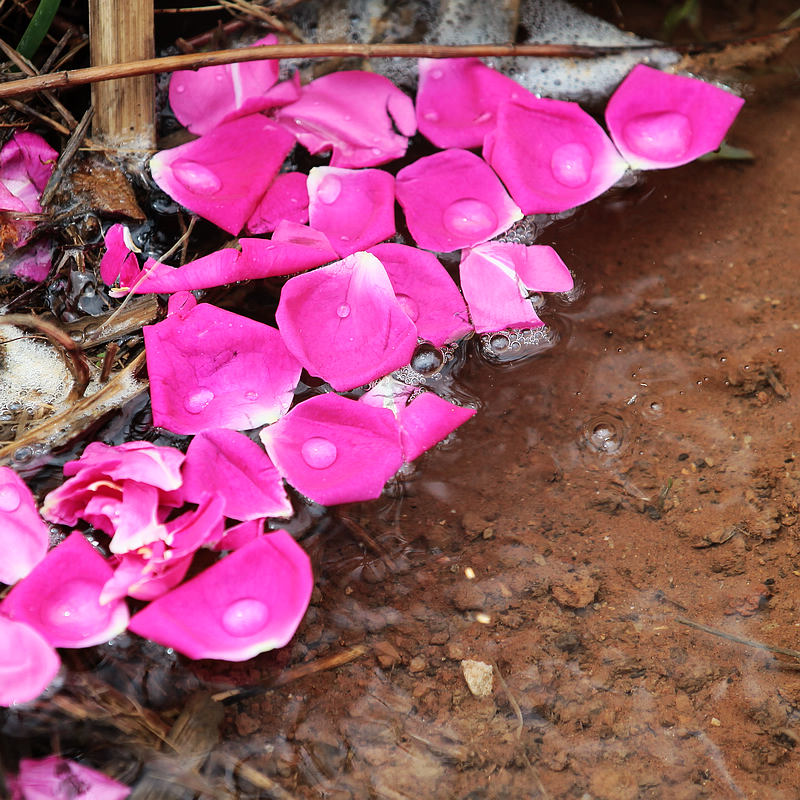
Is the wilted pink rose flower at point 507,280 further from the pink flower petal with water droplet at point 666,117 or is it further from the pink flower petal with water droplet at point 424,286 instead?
the pink flower petal with water droplet at point 666,117

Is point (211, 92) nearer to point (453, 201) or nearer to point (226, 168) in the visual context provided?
point (226, 168)

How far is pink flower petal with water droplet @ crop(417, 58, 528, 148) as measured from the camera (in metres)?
1.11

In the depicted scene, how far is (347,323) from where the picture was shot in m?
0.92

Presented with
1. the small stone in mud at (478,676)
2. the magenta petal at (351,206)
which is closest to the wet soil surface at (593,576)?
the small stone in mud at (478,676)

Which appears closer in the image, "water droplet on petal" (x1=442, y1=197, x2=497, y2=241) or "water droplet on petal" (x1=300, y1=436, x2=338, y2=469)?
"water droplet on petal" (x1=300, y1=436, x2=338, y2=469)

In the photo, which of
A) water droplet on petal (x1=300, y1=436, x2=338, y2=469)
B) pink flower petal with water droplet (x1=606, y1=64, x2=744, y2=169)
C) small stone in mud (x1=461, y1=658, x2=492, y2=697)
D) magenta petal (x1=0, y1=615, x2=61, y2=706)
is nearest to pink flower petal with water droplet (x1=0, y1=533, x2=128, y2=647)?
magenta petal (x1=0, y1=615, x2=61, y2=706)

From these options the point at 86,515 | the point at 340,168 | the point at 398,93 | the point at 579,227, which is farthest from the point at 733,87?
the point at 86,515

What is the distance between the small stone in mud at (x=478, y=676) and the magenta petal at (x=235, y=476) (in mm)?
239

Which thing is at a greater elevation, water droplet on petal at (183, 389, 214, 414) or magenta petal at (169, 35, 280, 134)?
magenta petal at (169, 35, 280, 134)

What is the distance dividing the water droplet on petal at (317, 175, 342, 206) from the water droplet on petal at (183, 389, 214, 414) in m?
0.30

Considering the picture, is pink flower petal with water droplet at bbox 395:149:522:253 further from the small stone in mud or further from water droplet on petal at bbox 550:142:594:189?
the small stone in mud

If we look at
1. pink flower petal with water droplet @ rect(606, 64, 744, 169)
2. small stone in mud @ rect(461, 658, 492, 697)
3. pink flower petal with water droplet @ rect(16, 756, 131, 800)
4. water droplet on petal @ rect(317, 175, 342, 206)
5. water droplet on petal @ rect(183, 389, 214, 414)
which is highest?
pink flower petal with water droplet @ rect(606, 64, 744, 169)

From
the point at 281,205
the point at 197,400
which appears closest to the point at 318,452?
the point at 197,400

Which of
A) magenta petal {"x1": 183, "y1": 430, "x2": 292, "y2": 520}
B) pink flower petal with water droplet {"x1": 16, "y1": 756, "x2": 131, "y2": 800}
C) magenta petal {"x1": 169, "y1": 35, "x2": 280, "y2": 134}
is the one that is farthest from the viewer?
magenta petal {"x1": 169, "y1": 35, "x2": 280, "y2": 134}
